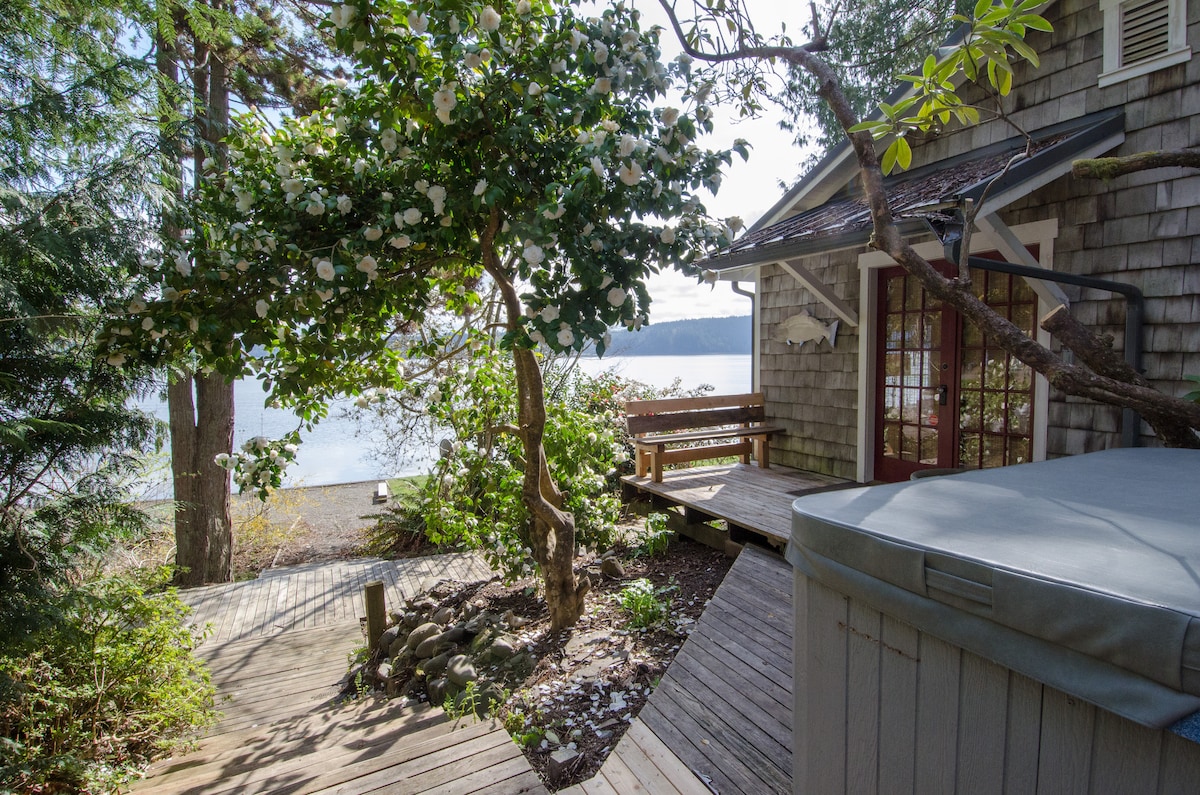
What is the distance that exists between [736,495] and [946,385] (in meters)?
1.80

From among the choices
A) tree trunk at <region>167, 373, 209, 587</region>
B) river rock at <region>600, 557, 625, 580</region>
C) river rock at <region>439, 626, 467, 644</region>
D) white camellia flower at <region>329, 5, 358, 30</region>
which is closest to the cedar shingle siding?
river rock at <region>600, 557, 625, 580</region>

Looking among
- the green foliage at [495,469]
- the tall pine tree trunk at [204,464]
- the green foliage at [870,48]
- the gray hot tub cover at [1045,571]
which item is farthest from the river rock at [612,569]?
the green foliage at [870,48]

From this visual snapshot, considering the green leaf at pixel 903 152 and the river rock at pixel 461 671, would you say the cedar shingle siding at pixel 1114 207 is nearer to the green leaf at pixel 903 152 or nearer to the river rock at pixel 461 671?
the green leaf at pixel 903 152

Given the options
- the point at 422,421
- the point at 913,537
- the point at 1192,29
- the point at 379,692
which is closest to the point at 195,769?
the point at 379,692

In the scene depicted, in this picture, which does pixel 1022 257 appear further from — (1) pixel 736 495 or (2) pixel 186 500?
(2) pixel 186 500

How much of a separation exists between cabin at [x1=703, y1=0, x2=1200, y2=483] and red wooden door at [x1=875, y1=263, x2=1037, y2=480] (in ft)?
0.04

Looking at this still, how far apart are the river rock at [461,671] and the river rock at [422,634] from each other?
45 cm

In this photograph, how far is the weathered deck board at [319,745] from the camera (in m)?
2.27

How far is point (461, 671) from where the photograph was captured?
3342 mm

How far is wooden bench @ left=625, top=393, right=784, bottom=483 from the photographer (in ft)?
18.9

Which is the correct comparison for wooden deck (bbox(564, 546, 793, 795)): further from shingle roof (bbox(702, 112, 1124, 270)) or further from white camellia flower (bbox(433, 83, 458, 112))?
white camellia flower (bbox(433, 83, 458, 112))

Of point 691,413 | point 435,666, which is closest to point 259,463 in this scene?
point 435,666

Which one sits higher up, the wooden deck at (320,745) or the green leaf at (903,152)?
the green leaf at (903,152)

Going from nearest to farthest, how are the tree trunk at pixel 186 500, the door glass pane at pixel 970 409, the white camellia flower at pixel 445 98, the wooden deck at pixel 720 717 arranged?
the wooden deck at pixel 720 717
the white camellia flower at pixel 445 98
the door glass pane at pixel 970 409
the tree trunk at pixel 186 500
